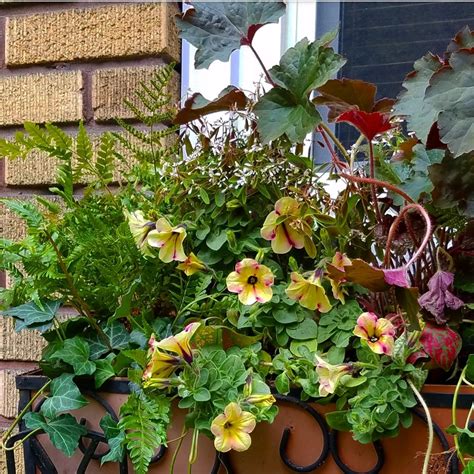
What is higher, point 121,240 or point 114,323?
point 121,240

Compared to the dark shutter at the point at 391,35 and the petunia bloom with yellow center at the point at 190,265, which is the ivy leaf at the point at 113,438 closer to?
the petunia bloom with yellow center at the point at 190,265

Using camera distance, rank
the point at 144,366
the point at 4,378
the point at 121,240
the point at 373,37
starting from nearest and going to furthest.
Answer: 1. the point at 144,366
2. the point at 121,240
3. the point at 4,378
4. the point at 373,37

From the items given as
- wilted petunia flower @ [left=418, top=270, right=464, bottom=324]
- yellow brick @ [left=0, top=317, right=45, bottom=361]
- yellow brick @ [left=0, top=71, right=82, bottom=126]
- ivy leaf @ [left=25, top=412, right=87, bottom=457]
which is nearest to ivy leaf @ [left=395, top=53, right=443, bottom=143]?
wilted petunia flower @ [left=418, top=270, right=464, bottom=324]

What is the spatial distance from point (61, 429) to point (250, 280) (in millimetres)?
289

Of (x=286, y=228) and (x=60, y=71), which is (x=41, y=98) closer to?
(x=60, y=71)

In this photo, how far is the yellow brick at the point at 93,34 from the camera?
44.8 inches

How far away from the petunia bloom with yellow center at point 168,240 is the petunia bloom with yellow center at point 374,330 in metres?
0.24

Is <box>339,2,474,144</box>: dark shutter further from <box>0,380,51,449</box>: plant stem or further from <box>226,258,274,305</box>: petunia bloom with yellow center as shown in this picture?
<box>0,380,51,449</box>: plant stem

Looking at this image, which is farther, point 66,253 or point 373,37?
point 373,37

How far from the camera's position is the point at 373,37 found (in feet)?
4.17

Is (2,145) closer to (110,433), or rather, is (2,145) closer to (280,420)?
(110,433)

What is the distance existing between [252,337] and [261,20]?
449 mm

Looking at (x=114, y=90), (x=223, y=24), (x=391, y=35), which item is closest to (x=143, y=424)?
(x=223, y=24)

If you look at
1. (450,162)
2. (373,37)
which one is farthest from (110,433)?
(373,37)
